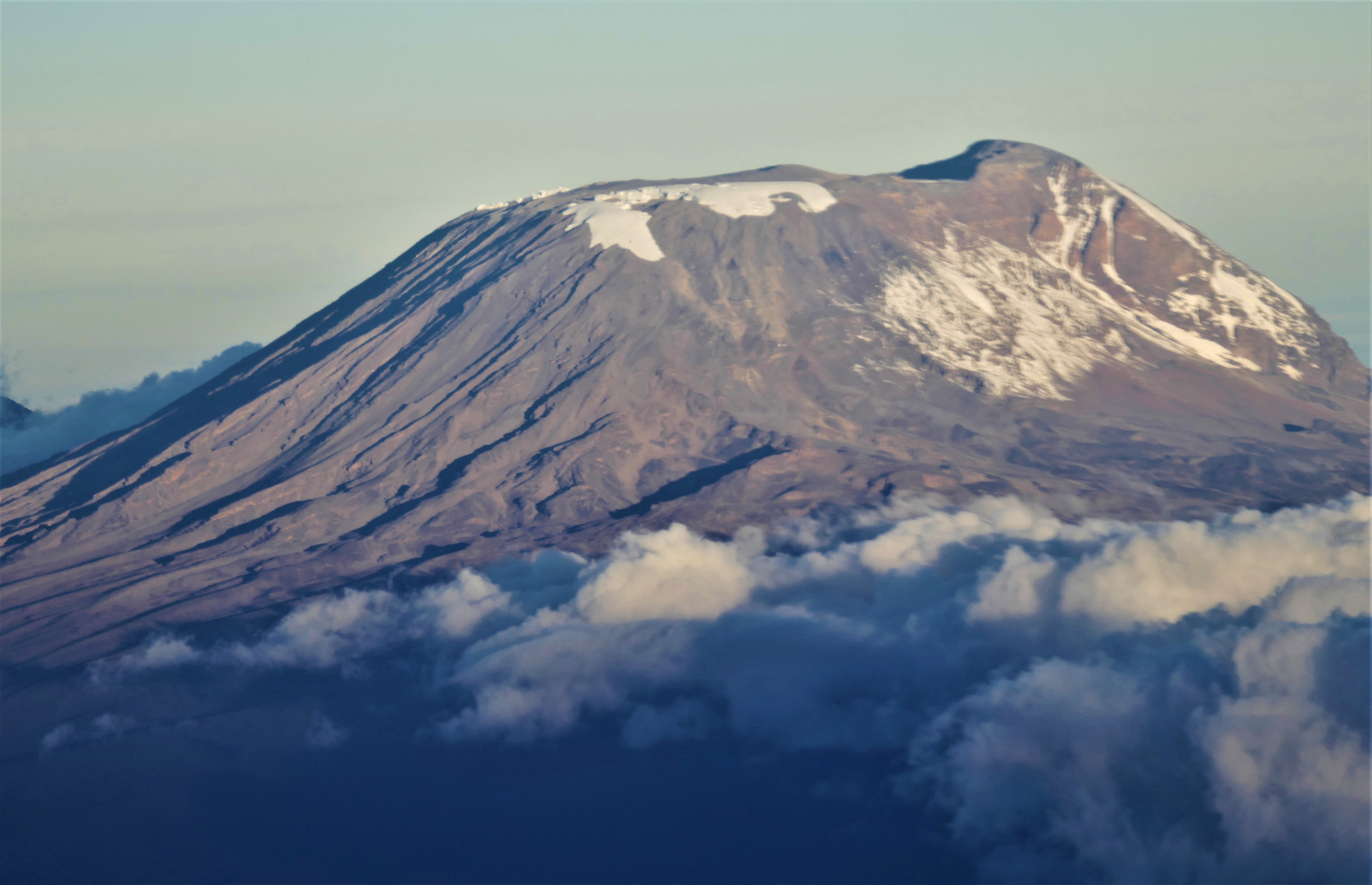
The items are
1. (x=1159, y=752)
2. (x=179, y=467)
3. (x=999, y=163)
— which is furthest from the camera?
(x=999, y=163)

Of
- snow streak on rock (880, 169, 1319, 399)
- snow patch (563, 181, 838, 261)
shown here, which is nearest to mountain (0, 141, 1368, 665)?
snow streak on rock (880, 169, 1319, 399)

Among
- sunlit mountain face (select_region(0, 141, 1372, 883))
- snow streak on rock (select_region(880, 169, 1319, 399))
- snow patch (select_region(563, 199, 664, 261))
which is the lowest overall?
sunlit mountain face (select_region(0, 141, 1372, 883))

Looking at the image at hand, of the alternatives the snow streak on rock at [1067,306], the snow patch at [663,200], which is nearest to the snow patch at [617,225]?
the snow patch at [663,200]

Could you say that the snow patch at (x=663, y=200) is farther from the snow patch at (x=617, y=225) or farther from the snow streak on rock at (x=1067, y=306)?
the snow streak on rock at (x=1067, y=306)

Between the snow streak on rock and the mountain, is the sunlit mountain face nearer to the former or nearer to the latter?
the mountain

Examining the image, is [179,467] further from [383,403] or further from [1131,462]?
[1131,462]

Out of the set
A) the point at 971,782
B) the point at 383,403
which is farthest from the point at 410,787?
the point at 971,782
